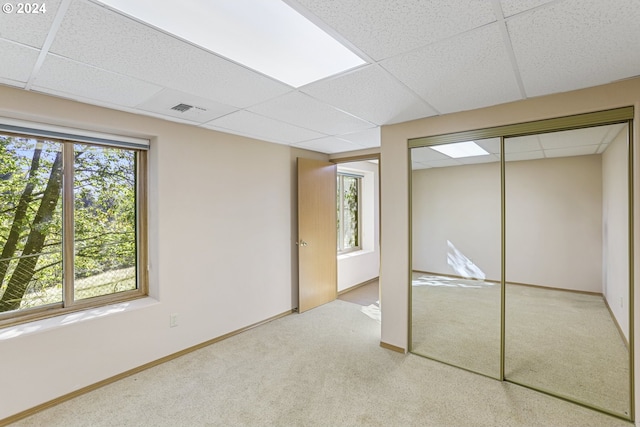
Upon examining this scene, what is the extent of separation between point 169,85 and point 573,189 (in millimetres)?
3731

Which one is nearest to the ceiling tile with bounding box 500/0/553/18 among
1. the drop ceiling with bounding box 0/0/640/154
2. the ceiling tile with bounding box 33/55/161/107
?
the drop ceiling with bounding box 0/0/640/154

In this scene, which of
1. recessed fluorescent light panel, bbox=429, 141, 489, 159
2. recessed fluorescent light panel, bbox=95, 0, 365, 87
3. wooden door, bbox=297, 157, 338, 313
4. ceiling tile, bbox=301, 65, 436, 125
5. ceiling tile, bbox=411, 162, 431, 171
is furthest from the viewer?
wooden door, bbox=297, 157, 338, 313

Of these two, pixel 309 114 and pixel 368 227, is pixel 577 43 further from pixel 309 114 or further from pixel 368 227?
pixel 368 227

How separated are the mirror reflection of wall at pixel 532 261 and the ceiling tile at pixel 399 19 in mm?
1487

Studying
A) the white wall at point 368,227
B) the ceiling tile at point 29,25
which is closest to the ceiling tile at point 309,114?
the ceiling tile at point 29,25

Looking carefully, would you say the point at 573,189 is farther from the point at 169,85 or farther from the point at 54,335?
the point at 54,335

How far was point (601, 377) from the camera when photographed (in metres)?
2.35

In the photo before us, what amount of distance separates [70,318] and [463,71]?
3443 mm

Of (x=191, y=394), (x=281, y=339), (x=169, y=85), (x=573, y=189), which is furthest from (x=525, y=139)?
(x=191, y=394)

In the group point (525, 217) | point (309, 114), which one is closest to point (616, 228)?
point (525, 217)

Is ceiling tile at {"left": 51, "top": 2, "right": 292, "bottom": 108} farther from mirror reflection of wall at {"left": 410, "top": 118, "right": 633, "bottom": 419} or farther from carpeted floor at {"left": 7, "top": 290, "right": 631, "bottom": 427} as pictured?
carpeted floor at {"left": 7, "top": 290, "right": 631, "bottom": 427}

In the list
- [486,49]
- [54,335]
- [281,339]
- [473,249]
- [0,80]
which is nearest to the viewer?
[486,49]

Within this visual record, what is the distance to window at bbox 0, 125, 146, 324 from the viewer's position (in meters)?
2.22

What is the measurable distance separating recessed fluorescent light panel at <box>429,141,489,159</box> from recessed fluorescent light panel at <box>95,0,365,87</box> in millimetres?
1576
